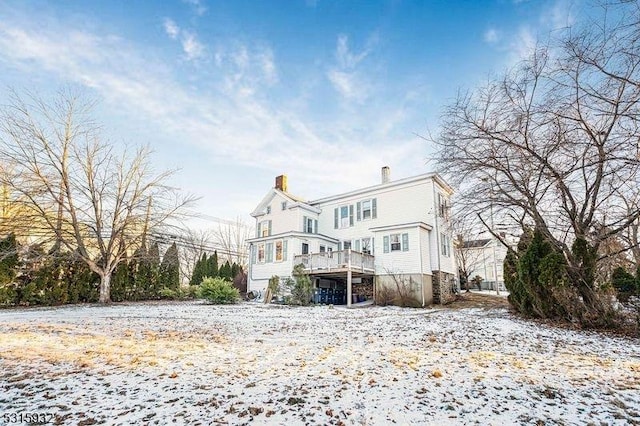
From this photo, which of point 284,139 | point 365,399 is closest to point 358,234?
point 284,139

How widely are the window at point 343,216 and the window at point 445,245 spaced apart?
569 cm

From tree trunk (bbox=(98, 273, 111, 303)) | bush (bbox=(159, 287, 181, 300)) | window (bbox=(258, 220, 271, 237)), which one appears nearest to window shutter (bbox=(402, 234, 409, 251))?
window (bbox=(258, 220, 271, 237))

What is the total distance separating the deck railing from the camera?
709 inches

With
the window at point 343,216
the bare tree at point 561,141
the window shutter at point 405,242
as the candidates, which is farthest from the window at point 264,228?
the bare tree at point 561,141

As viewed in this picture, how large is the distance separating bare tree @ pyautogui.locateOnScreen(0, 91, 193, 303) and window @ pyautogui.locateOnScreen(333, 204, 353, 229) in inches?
373

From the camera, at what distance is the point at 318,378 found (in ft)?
14.0

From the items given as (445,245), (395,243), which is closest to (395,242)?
(395,243)

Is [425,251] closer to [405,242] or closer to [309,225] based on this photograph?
[405,242]

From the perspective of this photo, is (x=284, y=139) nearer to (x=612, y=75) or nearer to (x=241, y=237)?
(x=612, y=75)

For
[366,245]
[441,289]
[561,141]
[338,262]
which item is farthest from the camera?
[366,245]

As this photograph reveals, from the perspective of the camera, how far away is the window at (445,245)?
64.8 ft

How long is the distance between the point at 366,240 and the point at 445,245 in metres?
4.68

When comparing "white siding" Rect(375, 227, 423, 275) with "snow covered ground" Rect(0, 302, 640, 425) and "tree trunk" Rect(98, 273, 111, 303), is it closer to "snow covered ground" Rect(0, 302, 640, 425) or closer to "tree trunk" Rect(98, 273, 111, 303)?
"snow covered ground" Rect(0, 302, 640, 425)

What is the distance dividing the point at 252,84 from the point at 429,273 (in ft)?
43.5
